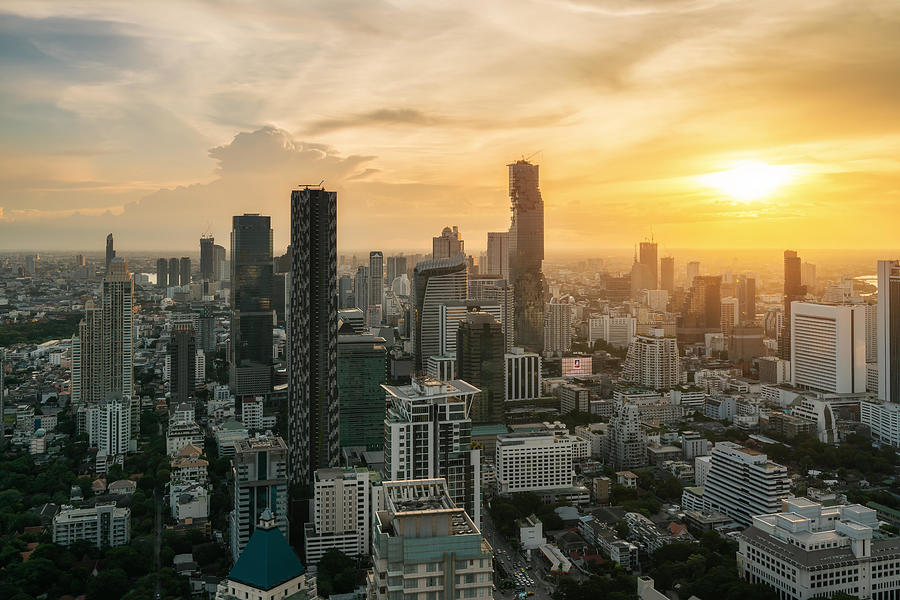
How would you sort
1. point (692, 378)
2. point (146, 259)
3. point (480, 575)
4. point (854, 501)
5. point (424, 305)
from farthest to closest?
point (692, 378), point (424, 305), point (146, 259), point (854, 501), point (480, 575)

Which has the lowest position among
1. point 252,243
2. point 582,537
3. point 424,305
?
point 582,537

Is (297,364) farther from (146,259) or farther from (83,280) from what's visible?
(146,259)

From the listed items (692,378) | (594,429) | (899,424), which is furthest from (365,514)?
(692,378)

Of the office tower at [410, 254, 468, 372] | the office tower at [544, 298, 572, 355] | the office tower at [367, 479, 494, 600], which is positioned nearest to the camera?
the office tower at [367, 479, 494, 600]

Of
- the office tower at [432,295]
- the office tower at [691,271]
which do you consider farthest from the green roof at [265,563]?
the office tower at [691,271]

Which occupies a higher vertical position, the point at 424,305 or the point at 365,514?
the point at 424,305

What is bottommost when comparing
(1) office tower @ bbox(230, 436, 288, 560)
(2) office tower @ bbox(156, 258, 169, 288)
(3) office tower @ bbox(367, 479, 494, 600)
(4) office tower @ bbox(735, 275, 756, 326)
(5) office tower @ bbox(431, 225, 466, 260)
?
(1) office tower @ bbox(230, 436, 288, 560)

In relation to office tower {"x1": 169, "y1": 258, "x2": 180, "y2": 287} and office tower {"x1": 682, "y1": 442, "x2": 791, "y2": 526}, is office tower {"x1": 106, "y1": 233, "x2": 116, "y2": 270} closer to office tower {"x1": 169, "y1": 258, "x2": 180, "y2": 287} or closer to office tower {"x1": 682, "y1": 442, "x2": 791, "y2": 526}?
office tower {"x1": 169, "y1": 258, "x2": 180, "y2": 287}

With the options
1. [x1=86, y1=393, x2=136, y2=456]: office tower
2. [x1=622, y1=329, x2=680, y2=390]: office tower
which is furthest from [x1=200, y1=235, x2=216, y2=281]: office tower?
[x1=622, y1=329, x2=680, y2=390]: office tower
